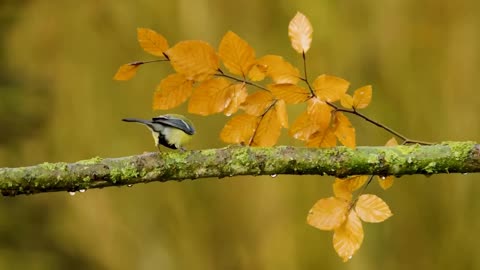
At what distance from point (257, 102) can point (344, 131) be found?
77mm

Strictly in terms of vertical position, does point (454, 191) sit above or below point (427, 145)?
above

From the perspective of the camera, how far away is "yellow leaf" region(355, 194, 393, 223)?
570 mm

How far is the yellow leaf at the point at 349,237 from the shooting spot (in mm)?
565

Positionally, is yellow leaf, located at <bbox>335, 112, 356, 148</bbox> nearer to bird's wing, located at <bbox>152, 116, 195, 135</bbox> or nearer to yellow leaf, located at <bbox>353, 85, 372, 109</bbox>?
yellow leaf, located at <bbox>353, 85, 372, 109</bbox>

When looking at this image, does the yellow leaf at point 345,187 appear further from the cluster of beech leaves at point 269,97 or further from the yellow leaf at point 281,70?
the yellow leaf at point 281,70

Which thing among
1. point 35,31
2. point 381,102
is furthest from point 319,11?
point 35,31

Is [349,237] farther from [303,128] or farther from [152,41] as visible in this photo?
[152,41]

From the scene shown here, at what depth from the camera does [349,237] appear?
57 centimetres

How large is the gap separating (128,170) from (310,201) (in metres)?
1.30

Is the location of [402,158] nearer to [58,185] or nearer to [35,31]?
[58,185]

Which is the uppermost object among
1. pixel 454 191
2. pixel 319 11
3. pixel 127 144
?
pixel 319 11

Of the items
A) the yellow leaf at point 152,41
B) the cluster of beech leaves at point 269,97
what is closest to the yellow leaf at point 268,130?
the cluster of beech leaves at point 269,97

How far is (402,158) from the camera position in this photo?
0.56 metres

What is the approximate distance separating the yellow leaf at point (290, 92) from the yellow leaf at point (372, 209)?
11 cm
